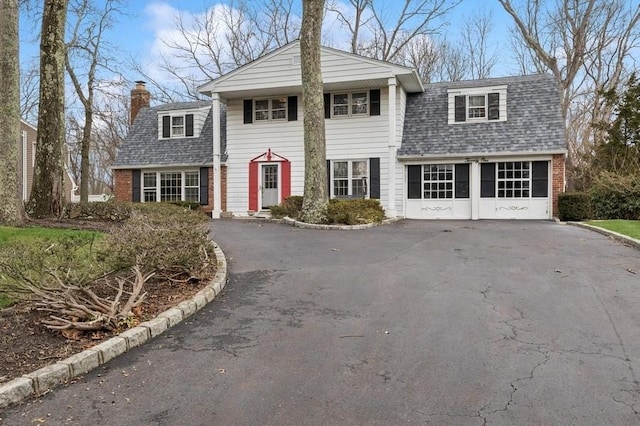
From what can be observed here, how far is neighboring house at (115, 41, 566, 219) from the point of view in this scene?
18.0 metres

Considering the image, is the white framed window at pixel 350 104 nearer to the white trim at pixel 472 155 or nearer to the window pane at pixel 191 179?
the white trim at pixel 472 155

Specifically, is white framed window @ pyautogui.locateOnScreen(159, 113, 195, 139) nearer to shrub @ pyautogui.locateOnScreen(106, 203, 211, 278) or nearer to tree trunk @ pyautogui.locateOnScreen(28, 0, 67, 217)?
tree trunk @ pyautogui.locateOnScreen(28, 0, 67, 217)

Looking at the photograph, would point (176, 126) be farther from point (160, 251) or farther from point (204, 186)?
point (160, 251)

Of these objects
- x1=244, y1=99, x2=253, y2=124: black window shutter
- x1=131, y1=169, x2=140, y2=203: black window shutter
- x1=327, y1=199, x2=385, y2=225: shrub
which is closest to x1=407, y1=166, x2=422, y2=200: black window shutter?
x1=327, y1=199, x2=385, y2=225: shrub

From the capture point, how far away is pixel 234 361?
430cm

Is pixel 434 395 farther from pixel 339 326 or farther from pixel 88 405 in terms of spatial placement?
pixel 88 405

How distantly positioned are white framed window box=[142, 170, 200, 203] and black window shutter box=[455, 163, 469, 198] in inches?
415

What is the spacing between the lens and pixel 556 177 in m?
17.5

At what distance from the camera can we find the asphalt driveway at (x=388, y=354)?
339 cm

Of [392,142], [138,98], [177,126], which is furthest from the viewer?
[138,98]

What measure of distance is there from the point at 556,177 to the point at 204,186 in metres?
13.5

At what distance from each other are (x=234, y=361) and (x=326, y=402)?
1.10 metres

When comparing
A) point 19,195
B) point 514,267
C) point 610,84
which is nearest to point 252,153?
point 19,195

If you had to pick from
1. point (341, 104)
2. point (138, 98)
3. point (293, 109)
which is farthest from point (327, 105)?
point (138, 98)
